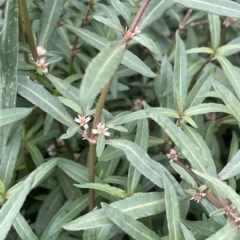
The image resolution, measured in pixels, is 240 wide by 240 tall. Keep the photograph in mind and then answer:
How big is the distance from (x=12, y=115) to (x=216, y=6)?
1.50ft

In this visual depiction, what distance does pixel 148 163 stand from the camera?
2.87 ft

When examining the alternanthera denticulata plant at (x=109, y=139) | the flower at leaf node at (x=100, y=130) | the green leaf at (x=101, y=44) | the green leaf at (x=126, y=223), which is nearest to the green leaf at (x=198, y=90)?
the alternanthera denticulata plant at (x=109, y=139)

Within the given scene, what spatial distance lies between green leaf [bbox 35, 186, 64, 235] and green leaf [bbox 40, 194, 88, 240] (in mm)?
131

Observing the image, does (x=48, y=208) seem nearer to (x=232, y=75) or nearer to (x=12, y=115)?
(x=12, y=115)

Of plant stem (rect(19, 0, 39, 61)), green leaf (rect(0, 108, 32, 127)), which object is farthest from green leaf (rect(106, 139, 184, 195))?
plant stem (rect(19, 0, 39, 61))

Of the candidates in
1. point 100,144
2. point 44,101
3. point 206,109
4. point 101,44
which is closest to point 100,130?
point 100,144

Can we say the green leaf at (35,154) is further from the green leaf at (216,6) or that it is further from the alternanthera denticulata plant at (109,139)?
the green leaf at (216,6)

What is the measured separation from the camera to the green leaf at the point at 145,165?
86 cm

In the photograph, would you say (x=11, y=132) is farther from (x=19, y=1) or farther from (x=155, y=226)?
(x=155, y=226)

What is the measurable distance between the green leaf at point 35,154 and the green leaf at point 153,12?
45 centimetres

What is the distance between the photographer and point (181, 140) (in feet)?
2.53

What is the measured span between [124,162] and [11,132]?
0.36 m

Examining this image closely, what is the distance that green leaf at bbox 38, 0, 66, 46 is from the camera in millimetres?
1085

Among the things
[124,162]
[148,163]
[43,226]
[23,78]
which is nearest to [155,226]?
[124,162]
